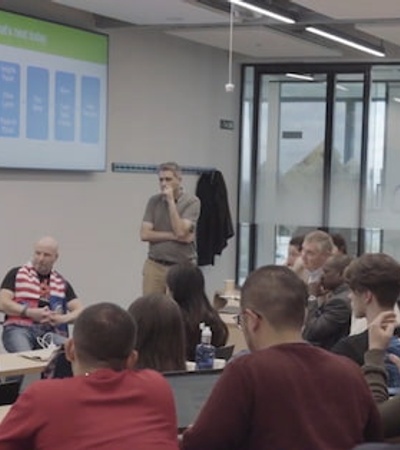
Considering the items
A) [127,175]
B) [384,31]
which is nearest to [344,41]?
[384,31]

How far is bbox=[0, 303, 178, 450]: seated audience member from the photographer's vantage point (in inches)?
98.0

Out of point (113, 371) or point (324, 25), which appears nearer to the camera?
point (113, 371)

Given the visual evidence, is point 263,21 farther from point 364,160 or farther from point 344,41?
point 364,160

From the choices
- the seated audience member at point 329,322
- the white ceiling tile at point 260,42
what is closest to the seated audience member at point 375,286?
the seated audience member at point 329,322

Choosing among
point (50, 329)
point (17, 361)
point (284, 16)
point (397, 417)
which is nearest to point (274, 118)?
point (284, 16)

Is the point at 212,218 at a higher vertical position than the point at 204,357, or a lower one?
higher

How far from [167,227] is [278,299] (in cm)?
562

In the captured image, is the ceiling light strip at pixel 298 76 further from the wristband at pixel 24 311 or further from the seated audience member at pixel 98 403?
the seated audience member at pixel 98 403

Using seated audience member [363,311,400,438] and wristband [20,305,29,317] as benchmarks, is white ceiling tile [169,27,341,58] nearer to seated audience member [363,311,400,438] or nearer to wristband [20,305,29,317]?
wristband [20,305,29,317]

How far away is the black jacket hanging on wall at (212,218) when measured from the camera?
10438mm

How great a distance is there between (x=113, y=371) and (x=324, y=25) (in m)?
6.71

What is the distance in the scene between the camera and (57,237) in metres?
8.42

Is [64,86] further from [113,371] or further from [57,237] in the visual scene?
[113,371]

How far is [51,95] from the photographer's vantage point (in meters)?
8.15
